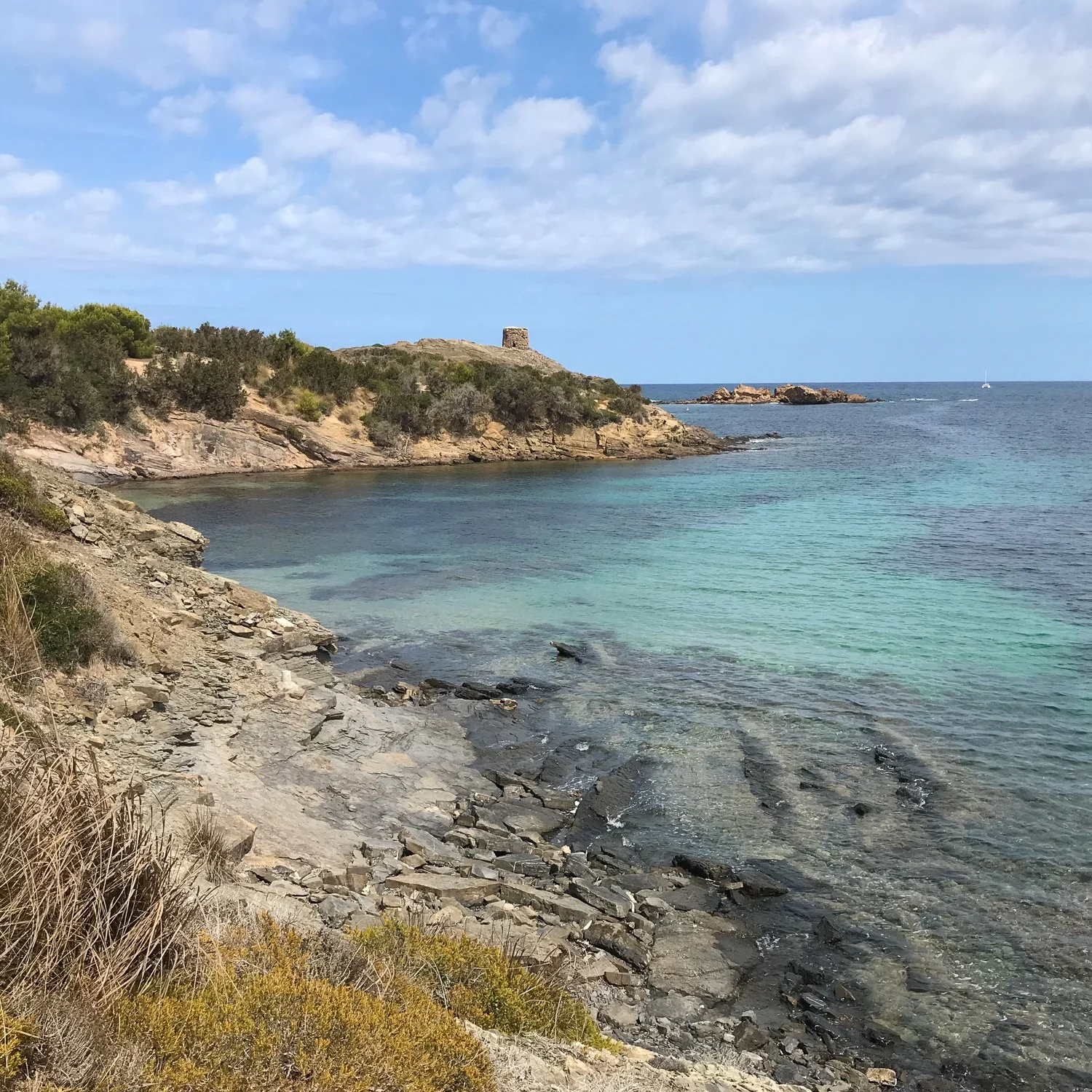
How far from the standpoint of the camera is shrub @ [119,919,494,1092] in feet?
13.1

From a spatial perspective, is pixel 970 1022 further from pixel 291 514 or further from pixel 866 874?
pixel 291 514

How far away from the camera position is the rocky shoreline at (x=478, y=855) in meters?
7.14

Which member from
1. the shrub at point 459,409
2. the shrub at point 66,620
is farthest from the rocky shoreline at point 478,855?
the shrub at point 459,409

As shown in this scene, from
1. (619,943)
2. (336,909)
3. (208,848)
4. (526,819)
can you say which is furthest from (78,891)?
(526,819)

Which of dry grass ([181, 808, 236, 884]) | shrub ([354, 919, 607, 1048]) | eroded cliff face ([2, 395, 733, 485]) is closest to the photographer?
shrub ([354, 919, 607, 1048])

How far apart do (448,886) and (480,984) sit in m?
2.67

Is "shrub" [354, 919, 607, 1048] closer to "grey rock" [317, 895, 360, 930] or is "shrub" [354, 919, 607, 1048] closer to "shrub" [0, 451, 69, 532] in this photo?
"grey rock" [317, 895, 360, 930]

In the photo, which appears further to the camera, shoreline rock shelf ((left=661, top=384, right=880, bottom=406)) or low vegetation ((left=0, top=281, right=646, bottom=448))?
shoreline rock shelf ((left=661, top=384, right=880, bottom=406))

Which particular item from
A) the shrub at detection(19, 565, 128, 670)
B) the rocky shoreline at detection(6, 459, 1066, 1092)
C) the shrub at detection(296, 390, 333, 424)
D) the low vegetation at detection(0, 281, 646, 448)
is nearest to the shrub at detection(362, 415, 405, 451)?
the low vegetation at detection(0, 281, 646, 448)

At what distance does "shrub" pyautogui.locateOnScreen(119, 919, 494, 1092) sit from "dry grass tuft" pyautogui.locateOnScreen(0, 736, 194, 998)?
0.85 feet

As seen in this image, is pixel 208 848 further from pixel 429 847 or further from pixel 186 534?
pixel 186 534

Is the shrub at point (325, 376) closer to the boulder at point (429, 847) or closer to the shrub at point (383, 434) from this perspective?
the shrub at point (383, 434)

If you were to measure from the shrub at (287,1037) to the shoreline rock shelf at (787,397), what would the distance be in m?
165

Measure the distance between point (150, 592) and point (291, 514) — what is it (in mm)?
19767
